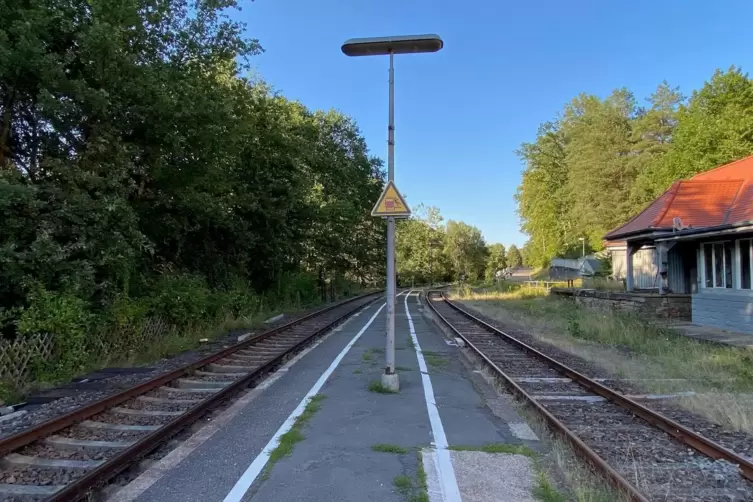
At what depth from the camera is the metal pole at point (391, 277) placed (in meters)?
8.32

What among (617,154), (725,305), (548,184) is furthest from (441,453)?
(548,184)

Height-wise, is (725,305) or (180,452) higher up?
(725,305)

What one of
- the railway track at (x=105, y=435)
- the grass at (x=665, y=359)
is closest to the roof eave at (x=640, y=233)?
the grass at (x=665, y=359)

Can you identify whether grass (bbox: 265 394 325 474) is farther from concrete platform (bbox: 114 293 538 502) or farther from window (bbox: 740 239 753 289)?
window (bbox: 740 239 753 289)

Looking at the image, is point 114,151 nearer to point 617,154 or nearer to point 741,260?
point 741,260

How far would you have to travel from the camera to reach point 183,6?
1411 centimetres

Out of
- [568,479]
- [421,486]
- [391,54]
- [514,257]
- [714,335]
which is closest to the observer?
[421,486]

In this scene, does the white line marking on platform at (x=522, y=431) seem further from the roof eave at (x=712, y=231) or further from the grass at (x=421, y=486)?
the roof eave at (x=712, y=231)

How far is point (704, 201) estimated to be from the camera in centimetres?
2144

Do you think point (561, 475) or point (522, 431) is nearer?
point (561, 475)

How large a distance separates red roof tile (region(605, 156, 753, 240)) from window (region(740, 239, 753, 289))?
9.39ft

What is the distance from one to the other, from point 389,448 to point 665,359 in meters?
8.63

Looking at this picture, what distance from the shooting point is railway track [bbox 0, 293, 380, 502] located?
432 centimetres

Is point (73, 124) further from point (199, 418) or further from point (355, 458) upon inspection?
point (355, 458)
